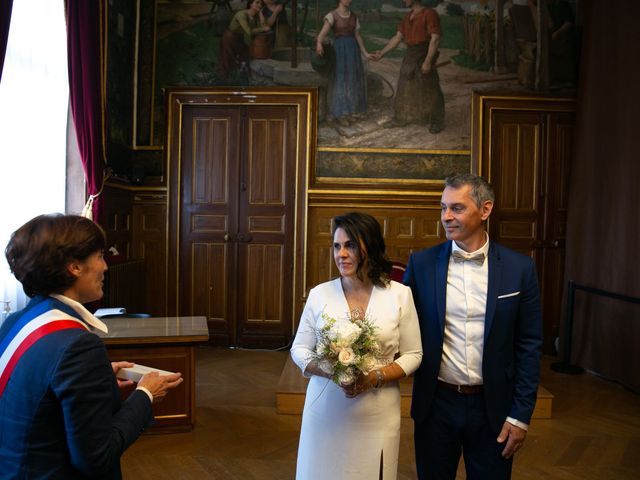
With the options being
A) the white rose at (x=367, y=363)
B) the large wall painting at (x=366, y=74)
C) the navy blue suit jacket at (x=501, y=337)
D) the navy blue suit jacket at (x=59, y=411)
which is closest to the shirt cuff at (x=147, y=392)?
the navy blue suit jacket at (x=59, y=411)

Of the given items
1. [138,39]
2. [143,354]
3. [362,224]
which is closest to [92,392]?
[362,224]

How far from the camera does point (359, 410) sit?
2.42 m

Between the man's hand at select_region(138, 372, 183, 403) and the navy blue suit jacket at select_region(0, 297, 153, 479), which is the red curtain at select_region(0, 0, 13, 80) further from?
the navy blue suit jacket at select_region(0, 297, 153, 479)

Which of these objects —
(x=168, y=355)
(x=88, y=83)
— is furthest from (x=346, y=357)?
(x=88, y=83)

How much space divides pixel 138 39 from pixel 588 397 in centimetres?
725

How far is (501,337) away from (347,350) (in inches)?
27.4

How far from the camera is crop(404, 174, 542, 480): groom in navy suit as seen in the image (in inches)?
94.3

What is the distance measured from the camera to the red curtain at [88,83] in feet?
19.2

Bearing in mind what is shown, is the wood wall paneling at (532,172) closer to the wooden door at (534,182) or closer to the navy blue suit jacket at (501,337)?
the wooden door at (534,182)

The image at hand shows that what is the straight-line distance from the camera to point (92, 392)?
1.54m

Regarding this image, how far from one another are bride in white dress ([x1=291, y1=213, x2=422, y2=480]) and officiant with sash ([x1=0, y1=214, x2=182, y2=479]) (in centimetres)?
93

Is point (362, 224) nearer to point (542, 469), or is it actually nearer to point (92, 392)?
point (92, 392)

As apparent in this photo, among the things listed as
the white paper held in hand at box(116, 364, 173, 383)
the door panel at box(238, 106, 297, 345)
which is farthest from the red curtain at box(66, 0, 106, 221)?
the white paper held in hand at box(116, 364, 173, 383)

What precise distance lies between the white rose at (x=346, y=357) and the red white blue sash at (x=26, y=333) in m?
0.94
